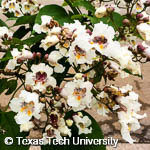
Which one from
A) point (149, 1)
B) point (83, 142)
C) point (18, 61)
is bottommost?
point (83, 142)

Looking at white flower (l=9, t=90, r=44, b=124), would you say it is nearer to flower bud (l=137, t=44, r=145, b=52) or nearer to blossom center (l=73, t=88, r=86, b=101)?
blossom center (l=73, t=88, r=86, b=101)

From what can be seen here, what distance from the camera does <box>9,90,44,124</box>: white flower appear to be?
555mm

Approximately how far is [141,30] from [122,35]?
6 cm

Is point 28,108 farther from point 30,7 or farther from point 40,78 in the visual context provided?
point 30,7

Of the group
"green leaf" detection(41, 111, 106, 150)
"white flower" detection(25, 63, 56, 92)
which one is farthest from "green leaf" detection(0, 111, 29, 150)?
"white flower" detection(25, 63, 56, 92)

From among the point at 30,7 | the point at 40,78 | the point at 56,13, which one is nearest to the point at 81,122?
the point at 40,78

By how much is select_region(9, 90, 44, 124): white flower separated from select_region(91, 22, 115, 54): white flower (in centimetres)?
14

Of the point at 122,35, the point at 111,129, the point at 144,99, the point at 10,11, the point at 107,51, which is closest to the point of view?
the point at 107,51

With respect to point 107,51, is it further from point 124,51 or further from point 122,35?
point 122,35

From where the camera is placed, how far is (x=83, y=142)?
2.31ft

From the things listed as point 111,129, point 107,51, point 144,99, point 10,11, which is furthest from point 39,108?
point 144,99

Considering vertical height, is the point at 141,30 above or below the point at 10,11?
below

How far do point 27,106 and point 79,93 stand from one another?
10 cm

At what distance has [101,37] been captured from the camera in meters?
0.56
